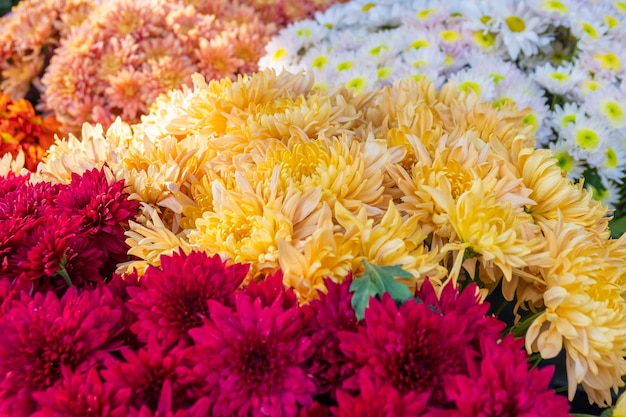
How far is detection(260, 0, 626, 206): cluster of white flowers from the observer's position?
1.63m

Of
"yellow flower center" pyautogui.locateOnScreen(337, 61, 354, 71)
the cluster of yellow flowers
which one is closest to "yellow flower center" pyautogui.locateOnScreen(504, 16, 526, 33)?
"yellow flower center" pyautogui.locateOnScreen(337, 61, 354, 71)

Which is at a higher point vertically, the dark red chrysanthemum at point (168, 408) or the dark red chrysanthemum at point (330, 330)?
the dark red chrysanthemum at point (168, 408)

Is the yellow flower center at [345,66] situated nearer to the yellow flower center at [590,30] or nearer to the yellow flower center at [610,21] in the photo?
the yellow flower center at [590,30]

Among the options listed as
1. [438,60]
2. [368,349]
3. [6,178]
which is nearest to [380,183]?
[368,349]

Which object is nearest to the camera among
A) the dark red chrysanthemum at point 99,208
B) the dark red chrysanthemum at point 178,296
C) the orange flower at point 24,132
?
the dark red chrysanthemum at point 178,296

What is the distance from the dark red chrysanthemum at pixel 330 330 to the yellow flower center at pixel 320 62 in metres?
1.20

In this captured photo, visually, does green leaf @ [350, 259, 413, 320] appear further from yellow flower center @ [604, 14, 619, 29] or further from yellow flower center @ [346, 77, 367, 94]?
yellow flower center @ [604, 14, 619, 29]

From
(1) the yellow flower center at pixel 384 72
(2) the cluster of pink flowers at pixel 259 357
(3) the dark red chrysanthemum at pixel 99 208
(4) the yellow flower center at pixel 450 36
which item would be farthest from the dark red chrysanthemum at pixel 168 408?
(4) the yellow flower center at pixel 450 36

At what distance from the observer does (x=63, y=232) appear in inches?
32.8

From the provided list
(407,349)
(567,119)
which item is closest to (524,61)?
(567,119)

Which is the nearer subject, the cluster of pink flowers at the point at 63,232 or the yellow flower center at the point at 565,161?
the cluster of pink flowers at the point at 63,232

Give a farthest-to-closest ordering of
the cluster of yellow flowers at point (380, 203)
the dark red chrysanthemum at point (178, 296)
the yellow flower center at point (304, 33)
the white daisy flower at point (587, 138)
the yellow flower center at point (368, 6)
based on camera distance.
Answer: the yellow flower center at point (368, 6), the yellow flower center at point (304, 33), the white daisy flower at point (587, 138), the cluster of yellow flowers at point (380, 203), the dark red chrysanthemum at point (178, 296)

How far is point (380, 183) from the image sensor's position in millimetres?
883

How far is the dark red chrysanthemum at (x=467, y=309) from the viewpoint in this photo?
69 cm
